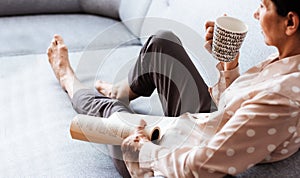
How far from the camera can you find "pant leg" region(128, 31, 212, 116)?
1238 millimetres

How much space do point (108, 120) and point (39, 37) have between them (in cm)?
70

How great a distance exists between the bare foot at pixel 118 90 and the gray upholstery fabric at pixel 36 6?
592mm

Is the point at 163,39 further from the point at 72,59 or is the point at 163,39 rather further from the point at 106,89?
the point at 72,59

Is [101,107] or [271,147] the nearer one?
[271,147]

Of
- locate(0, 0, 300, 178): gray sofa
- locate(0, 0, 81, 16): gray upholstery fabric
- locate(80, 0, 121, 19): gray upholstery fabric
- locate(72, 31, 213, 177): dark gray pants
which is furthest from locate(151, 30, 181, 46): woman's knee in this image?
locate(0, 0, 81, 16): gray upholstery fabric

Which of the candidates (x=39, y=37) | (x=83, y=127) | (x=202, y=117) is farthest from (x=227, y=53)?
(x=39, y=37)

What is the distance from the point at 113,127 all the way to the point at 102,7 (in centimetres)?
90

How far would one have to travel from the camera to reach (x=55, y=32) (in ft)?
5.96

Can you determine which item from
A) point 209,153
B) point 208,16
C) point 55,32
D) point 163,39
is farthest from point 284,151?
point 55,32

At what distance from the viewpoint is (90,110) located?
1.33 meters

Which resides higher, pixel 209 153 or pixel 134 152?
pixel 209 153

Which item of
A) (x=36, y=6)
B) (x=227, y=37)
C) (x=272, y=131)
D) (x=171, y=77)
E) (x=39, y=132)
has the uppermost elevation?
(x=227, y=37)

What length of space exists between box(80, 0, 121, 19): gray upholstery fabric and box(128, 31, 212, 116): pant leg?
646mm

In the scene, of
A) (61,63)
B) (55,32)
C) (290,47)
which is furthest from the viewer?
(55,32)
